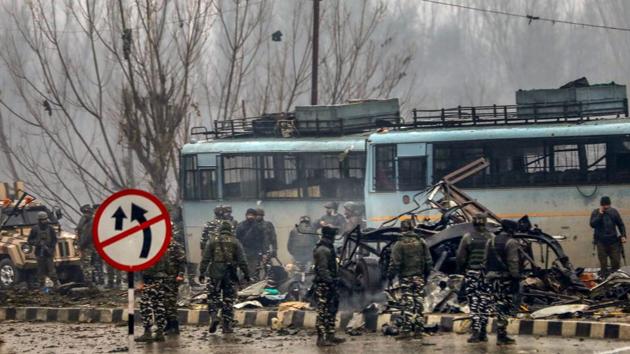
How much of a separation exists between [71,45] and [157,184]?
131 feet

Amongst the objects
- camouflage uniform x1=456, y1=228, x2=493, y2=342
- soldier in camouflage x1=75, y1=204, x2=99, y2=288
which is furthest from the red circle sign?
soldier in camouflage x1=75, y1=204, x2=99, y2=288

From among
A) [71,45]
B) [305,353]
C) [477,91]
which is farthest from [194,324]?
[477,91]

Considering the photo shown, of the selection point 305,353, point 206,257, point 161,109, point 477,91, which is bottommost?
point 305,353

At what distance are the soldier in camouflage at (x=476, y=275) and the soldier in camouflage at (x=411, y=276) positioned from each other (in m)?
0.60

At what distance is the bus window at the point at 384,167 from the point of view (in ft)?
85.9

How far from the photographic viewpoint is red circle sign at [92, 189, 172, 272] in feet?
38.2

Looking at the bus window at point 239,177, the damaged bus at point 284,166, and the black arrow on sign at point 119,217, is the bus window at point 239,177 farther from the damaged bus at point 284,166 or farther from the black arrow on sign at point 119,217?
the black arrow on sign at point 119,217

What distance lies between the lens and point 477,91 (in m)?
89.9

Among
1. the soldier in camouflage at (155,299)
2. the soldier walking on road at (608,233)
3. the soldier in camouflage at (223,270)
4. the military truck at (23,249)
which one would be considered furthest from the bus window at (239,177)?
the soldier in camouflage at (155,299)

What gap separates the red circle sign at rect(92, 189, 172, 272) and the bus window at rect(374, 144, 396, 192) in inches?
566

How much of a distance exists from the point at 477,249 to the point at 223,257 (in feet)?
12.0

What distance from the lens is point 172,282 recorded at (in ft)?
57.1

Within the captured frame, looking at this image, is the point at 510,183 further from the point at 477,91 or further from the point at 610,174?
the point at 477,91

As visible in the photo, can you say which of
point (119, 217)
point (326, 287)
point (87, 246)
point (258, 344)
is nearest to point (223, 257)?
point (258, 344)
